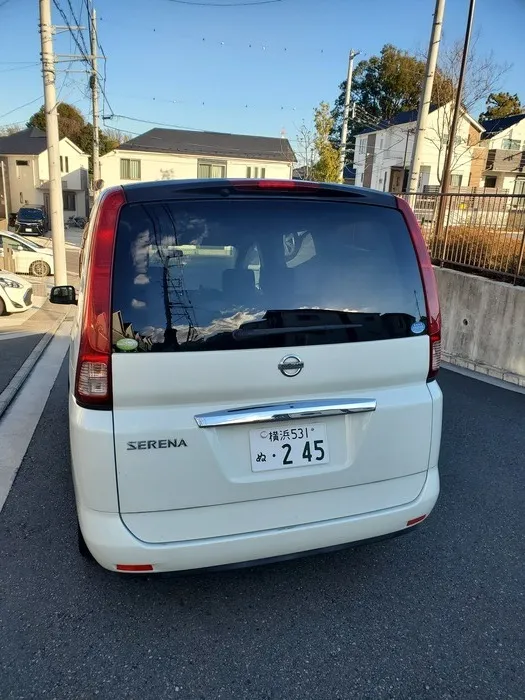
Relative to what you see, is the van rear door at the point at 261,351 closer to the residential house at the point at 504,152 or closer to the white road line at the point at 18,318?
the white road line at the point at 18,318

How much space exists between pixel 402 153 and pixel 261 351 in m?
44.2

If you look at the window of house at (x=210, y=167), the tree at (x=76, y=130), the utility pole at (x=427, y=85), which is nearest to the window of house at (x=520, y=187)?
the utility pole at (x=427, y=85)

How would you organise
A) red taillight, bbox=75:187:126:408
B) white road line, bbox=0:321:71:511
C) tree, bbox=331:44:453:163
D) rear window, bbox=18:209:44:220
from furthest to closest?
tree, bbox=331:44:453:163 < rear window, bbox=18:209:44:220 < white road line, bbox=0:321:71:511 < red taillight, bbox=75:187:126:408

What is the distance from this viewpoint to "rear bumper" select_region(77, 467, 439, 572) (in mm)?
1955

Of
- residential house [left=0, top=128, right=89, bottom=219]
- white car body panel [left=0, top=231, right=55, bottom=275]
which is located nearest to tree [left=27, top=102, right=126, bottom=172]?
residential house [left=0, top=128, right=89, bottom=219]

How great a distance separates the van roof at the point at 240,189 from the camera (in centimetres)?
197

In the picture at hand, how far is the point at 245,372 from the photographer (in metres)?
1.97

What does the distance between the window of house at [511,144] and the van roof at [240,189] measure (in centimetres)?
4818

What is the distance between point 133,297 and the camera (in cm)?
189

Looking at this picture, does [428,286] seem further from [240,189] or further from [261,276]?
[240,189]

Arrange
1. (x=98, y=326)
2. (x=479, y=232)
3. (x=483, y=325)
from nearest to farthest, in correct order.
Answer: (x=98, y=326)
(x=483, y=325)
(x=479, y=232)

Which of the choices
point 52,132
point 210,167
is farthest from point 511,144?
point 52,132

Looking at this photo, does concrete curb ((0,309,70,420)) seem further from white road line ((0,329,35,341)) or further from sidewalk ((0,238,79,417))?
white road line ((0,329,35,341))

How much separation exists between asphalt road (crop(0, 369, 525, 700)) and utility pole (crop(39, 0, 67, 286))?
10.3m
